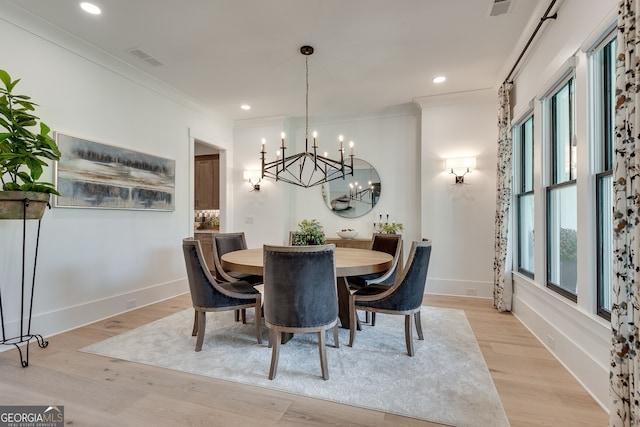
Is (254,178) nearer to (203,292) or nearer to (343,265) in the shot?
(203,292)

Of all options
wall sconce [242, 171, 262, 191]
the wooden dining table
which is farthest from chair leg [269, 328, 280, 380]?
wall sconce [242, 171, 262, 191]

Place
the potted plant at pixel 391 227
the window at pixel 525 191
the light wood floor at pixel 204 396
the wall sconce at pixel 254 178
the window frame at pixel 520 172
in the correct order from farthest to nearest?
the wall sconce at pixel 254 178 < the potted plant at pixel 391 227 < the window frame at pixel 520 172 < the window at pixel 525 191 < the light wood floor at pixel 204 396

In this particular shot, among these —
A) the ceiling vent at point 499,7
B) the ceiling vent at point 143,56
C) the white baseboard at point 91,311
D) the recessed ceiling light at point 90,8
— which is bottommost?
the white baseboard at point 91,311

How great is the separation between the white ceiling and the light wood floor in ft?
9.73

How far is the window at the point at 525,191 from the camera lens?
11.8 ft

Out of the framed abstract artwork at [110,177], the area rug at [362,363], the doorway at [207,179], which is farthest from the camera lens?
the doorway at [207,179]

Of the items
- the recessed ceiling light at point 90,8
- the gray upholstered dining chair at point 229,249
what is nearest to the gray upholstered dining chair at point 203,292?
the gray upholstered dining chair at point 229,249

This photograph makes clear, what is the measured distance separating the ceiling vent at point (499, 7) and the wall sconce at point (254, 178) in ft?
13.6

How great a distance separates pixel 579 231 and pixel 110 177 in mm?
4521

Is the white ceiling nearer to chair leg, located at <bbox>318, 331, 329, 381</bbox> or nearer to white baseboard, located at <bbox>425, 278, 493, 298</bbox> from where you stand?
chair leg, located at <bbox>318, 331, 329, 381</bbox>

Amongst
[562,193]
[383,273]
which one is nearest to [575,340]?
[562,193]

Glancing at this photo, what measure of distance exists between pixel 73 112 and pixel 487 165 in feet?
17.0

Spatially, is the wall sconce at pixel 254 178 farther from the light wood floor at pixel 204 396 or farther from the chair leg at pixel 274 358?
the chair leg at pixel 274 358

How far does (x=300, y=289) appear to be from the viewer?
2121 mm
